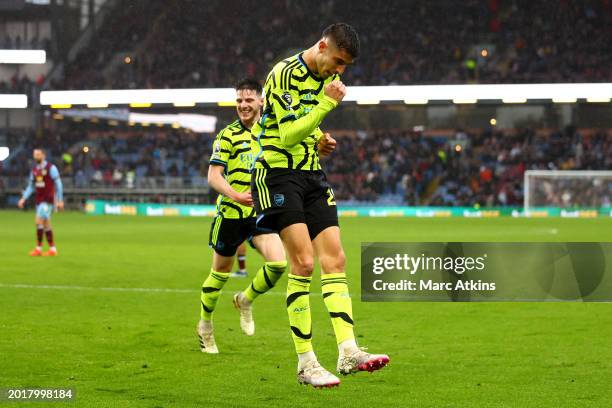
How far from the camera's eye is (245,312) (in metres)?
8.53

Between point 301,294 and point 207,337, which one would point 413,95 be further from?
point 301,294

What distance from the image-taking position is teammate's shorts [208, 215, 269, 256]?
8.06 metres

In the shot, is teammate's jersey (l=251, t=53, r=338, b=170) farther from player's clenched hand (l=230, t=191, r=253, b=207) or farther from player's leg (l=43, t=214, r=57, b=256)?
player's leg (l=43, t=214, r=57, b=256)

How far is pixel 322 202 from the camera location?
6070 millimetres

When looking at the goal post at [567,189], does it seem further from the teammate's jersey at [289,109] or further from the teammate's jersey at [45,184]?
the teammate's jersey at [289,109]

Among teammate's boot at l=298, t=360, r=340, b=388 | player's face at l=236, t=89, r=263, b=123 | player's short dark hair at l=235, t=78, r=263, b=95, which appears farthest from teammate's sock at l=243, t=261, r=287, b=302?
teammate's boot at l=298, t=360, r=340, b=388

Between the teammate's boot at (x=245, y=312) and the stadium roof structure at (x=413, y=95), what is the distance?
29.8m

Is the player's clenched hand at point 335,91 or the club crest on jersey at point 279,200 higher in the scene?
the player's clenched hand at point 335,91

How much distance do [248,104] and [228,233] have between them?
3.62 feet

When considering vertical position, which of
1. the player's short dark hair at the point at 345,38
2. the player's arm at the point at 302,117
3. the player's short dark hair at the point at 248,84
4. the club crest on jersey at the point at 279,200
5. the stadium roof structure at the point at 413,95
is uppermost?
the stadium roof structure at the point at 413,95

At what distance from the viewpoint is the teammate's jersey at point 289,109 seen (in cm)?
580

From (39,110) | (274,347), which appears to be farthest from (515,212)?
(274,347)

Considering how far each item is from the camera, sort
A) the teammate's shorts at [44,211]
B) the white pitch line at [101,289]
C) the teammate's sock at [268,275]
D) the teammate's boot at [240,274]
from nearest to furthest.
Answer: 1. the teammate's sock at [268,275]
2. the white pitch line at [101,289]
3. the teammate's boot at [240,274]
4. the teammate's shorts at [44,211]

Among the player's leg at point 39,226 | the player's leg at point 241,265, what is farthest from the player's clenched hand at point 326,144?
the player's leg at point 39,226
